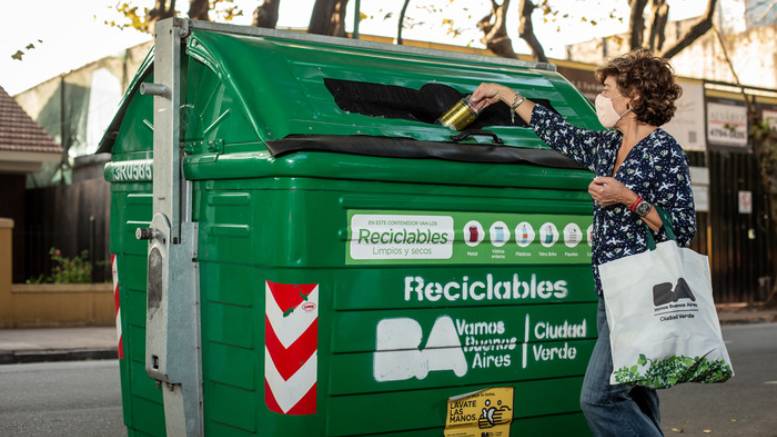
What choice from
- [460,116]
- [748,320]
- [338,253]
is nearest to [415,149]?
[460,116]

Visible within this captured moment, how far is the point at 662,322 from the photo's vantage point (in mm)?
3641

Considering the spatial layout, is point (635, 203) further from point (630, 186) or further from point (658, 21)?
point (658, 21)

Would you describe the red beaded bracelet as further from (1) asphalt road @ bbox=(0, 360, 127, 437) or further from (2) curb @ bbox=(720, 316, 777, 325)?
(2) curb @ bbox=(720, 316, 777, 325)

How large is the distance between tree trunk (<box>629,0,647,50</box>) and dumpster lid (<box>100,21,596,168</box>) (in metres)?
13.7

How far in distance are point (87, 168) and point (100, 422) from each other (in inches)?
618

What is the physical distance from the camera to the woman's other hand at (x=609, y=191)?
3.76 meters

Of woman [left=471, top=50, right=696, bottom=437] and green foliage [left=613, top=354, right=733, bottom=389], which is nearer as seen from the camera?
green foliage [left=613, top=354, right=733, bottom=389]

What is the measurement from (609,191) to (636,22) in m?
15.3

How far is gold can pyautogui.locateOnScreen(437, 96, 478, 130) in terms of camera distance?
4426mm

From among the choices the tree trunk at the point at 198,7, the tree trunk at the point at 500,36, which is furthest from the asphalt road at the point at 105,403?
the tree trunk at the point at 500,36

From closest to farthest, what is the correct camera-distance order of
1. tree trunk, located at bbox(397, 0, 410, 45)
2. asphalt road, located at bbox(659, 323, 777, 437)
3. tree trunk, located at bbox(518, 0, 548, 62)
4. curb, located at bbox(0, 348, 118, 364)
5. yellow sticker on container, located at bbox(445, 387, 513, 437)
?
yellow sticker on container, located at bbox(445, 387, 513, 437), asphalt road, located at bbox(659, 323, 777, 437), curb, located at bbox(0, 348, 118, 364), tree trunk, located at bbox(397, 0, 410, 45), tree trunk, located at bbox(518, 0, 548, 62)

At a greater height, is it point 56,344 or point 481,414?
point 481,414

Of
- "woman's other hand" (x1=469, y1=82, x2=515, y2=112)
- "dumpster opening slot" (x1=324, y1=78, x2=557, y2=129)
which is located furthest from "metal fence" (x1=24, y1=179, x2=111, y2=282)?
"woman's other hand" (x1=469, y1=82, x2=515, y2=112)

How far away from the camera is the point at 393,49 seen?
16.0ft
